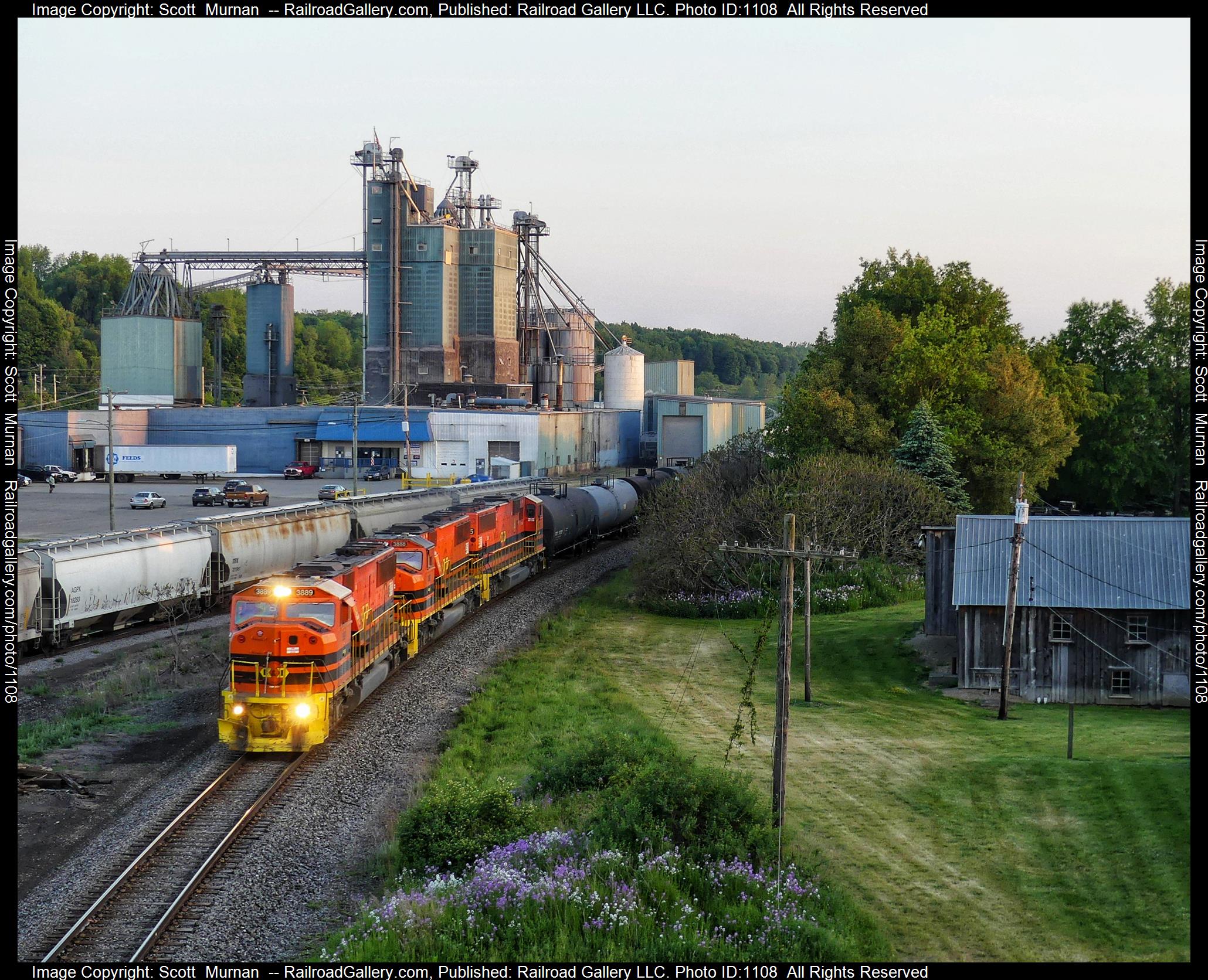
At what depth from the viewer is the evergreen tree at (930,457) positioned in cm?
5434

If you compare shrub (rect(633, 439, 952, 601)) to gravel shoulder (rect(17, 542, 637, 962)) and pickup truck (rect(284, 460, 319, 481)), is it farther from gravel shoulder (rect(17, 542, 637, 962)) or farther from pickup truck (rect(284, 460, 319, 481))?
pickup truck (rect(284, 460, 319, 481))

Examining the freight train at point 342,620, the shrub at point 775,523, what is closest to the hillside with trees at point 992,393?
the shrub at point 775,523

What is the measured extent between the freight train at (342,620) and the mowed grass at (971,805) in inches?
229

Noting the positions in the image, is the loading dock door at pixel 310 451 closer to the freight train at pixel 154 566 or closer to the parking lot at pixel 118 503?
the parking lot at pixel 118 503

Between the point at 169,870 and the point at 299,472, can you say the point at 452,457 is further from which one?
the point at 169,870

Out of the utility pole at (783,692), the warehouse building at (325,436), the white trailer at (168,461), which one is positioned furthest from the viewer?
the warehouse building at (325,436)

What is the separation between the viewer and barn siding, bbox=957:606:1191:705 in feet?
103

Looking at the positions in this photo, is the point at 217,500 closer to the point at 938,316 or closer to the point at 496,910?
the point at 938,316

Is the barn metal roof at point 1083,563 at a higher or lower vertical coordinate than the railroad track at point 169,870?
higher

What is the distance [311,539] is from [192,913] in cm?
3218

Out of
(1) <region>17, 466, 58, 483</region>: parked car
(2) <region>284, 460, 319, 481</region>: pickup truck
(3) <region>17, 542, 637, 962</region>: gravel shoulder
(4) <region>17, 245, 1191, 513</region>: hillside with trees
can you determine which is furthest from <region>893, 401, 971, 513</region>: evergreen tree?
(1) <region>17, 466, 58, 483</region>: parked car

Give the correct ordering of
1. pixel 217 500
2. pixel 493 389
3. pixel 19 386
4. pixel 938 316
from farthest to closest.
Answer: pixel 19 386 → pixel 493 389 → pixel 217 500 → pixel 938 316

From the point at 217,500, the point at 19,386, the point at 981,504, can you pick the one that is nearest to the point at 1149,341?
the point at 981,504

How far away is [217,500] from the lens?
74.5 m
